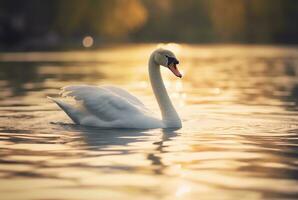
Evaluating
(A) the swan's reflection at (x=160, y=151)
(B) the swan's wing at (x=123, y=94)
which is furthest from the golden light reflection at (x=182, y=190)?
(B) the swan's wing at (x=123, y=94)

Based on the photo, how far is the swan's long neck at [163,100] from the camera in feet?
42.9

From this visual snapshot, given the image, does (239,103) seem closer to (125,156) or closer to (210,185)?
(125,156)

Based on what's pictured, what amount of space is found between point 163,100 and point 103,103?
1089 mm

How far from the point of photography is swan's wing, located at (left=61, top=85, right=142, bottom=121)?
1280 centimetres

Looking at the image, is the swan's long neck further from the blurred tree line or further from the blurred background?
the blurred tree line

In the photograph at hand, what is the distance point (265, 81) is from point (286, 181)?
19.6 m

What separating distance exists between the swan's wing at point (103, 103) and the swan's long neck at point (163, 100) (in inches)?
18.0

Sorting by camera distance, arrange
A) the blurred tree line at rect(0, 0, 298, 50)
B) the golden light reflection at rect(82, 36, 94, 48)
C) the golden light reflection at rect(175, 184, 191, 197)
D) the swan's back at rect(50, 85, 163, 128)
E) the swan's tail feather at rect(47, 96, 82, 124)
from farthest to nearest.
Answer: the golden light reflection at rect(82, 36, 94, 48) < the blurred tree line at rect(0, 0, 298, 50) < the swan's tail feather at rect(47, 96, 82, 124) < the swan's back at rect(50, 85, 163, 128) < the golden light reflection at rect(175, 184, 191, 197)

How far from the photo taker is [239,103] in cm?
1867

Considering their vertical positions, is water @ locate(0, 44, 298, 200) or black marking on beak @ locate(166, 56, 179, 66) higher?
black marking on beak @ locate(166, 56, 179, 66)

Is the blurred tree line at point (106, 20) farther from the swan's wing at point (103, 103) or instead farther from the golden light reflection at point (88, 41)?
the swan's wing at point (103, 103)

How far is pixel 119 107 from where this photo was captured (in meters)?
12.8

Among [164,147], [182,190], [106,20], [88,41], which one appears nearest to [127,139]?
[164,147]

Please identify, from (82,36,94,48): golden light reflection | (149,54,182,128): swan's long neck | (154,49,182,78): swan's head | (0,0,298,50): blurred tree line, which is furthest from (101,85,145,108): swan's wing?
(82,36,94,48): golden light reflection
